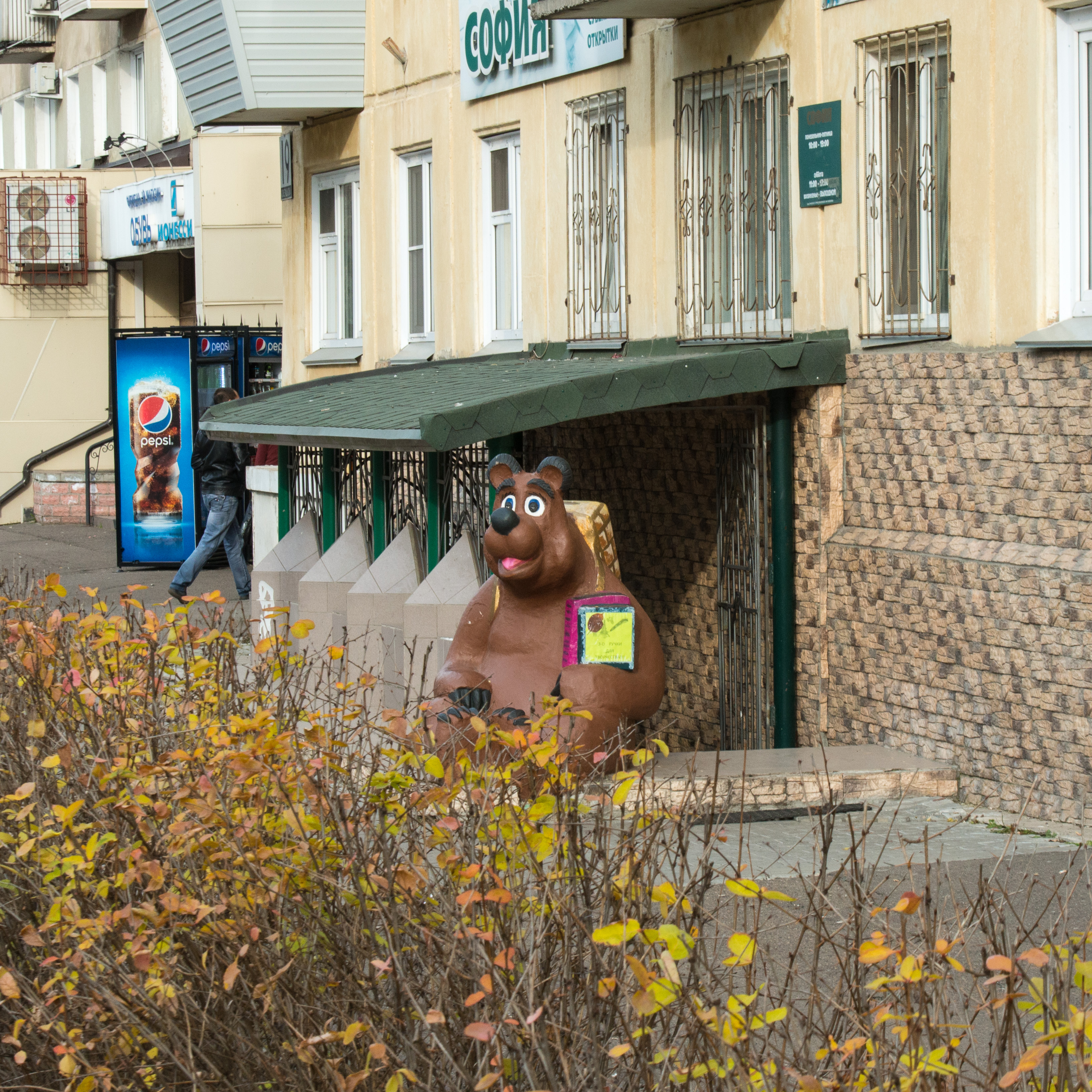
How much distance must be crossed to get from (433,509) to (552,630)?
8.99ft

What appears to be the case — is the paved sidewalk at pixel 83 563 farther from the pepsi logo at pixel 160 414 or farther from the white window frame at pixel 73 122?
the white window frame at pixel 73 122

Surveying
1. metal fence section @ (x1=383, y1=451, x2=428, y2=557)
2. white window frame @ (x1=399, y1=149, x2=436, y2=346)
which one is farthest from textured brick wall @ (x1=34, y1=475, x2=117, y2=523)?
metal fence section @ (x1=383, y1=451, x2=428, y2=557)

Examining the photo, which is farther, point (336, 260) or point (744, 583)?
point (336, 260)

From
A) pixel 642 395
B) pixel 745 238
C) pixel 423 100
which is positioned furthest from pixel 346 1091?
pixel 423 100

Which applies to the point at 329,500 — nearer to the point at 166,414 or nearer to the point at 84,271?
the point at 166,414

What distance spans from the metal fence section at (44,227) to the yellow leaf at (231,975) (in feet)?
82.7

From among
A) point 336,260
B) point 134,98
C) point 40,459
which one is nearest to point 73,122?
point 134,98

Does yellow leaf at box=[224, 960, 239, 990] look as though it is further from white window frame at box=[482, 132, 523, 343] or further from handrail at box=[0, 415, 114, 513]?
handrail at box=[0, 415, 114, 513]

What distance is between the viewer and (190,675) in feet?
18.1

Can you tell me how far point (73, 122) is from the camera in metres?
29.2

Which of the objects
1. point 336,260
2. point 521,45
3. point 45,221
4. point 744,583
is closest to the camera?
point 744,583

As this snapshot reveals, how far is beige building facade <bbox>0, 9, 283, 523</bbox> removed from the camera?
2606 cm

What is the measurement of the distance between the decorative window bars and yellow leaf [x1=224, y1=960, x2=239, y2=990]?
27.7 feet

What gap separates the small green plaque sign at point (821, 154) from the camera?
923 centimetres
